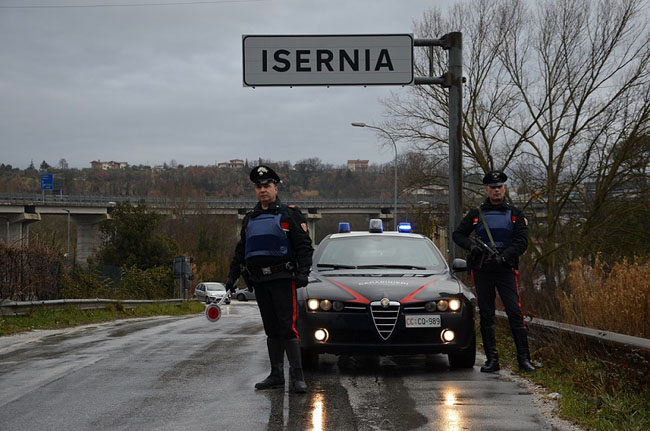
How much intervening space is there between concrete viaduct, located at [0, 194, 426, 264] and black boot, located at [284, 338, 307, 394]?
6827 centimetres

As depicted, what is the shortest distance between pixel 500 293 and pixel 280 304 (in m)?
2.49

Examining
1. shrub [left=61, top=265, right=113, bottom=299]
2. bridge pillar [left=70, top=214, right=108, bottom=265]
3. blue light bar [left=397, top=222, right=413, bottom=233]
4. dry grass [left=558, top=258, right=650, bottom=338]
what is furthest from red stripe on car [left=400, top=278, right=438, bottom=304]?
bridge pillar [left=70, top=214, right=108, bottom=265]

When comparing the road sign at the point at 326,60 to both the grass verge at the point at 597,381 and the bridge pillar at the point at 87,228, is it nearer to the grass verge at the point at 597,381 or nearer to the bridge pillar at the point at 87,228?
the grass verge at the point at 597,381

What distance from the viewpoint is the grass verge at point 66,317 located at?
14367mm

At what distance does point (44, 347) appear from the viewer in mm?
10164

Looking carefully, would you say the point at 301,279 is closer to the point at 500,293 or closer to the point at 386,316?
the point at 386,316

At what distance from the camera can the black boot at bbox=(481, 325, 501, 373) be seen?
776cm

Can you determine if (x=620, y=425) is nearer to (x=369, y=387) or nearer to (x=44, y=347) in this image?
(x=369, y=387)

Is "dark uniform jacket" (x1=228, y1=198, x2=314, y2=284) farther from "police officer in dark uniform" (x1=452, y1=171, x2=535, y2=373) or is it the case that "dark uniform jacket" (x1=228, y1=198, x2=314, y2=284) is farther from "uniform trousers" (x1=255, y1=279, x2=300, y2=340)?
"police officer in dark uniform" (x1=452, y1=171, x2=535, y2=373)

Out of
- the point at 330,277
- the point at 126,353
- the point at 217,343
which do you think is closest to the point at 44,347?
the point at 126,353

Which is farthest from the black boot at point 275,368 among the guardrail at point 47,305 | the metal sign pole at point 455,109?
the guardrail at point 47,305

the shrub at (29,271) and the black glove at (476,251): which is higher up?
the black glove at (476,251)

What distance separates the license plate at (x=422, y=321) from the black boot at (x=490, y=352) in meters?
0.80

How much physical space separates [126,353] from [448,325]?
406 cm
